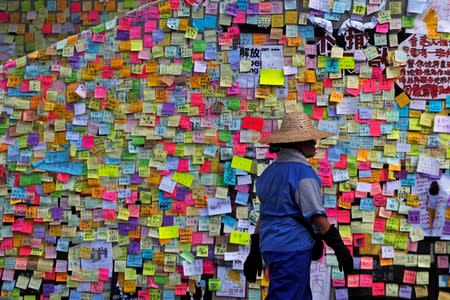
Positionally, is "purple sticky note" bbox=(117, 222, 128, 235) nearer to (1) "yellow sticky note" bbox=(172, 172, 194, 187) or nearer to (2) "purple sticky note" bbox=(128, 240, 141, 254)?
(2) "purple sticky note" bbox=(128, 240, 141, 254)

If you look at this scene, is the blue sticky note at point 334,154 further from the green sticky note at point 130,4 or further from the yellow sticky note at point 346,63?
the green sticky note at point 130,4

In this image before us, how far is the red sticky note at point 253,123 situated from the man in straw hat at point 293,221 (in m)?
1.22

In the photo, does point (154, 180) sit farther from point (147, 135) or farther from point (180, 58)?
point (180, 58)

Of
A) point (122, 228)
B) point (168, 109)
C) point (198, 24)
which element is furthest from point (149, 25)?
point (122, 228)

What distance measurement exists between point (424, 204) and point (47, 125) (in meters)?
3.44

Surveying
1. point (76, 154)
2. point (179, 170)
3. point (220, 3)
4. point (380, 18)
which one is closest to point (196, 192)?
point (179, 170)

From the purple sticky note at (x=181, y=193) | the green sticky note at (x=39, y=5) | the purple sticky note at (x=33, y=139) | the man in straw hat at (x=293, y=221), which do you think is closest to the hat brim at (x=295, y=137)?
the man in straw hat at (x=293, y=221)

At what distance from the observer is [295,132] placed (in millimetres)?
5047

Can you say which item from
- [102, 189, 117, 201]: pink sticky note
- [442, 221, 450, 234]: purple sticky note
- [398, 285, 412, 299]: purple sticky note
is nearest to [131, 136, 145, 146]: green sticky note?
[102, 189, 117, 201]: pink sticky note

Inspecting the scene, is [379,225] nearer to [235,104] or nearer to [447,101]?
[447,101]

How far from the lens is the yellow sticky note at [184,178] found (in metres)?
6.34

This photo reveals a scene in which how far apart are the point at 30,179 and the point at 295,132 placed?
9.14 feet

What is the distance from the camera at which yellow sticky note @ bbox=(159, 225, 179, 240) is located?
6350mm

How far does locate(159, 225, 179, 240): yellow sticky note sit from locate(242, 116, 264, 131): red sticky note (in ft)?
3.63
